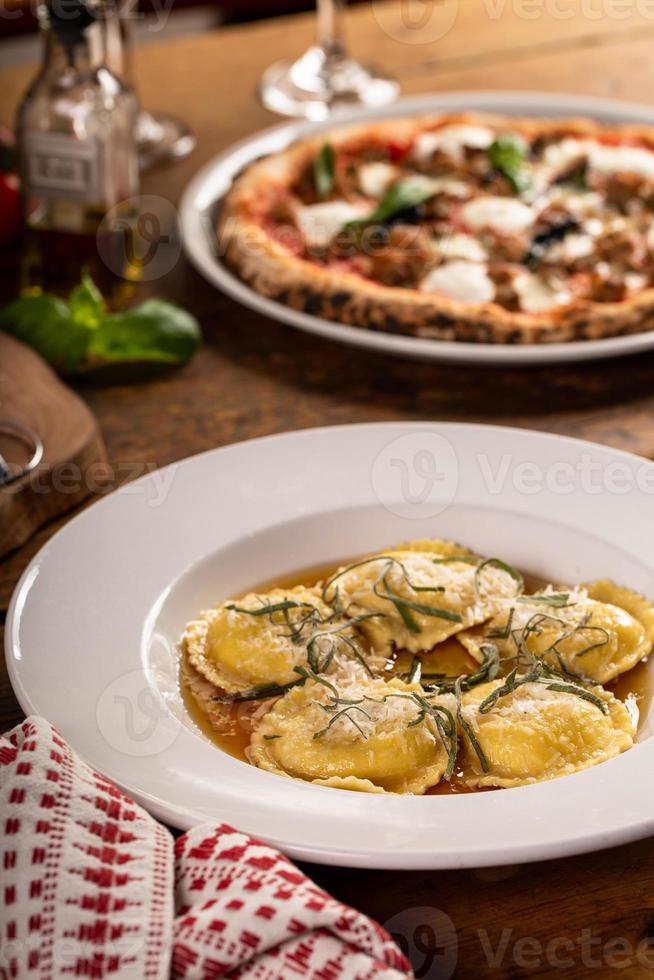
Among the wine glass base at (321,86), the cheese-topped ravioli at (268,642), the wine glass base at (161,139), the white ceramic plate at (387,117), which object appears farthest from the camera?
the wine glass base at (321,86)

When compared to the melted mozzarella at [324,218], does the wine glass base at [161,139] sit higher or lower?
lower

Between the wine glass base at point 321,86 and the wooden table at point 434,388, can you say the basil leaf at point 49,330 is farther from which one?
the wine glass base at point 321,86

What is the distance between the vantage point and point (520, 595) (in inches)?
72.9

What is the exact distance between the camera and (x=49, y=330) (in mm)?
2531

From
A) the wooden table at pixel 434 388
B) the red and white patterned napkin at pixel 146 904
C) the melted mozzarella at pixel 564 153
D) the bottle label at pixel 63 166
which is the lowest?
the wooden table at pixel 434 388

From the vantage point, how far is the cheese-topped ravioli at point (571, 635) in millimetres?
1752

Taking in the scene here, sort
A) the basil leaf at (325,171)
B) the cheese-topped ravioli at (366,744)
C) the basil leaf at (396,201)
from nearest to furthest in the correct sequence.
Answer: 1. the cheese-topped ravioli at (366,744)
2. the basil leaf at (396,201)
3. the basil leaf at (325,171)

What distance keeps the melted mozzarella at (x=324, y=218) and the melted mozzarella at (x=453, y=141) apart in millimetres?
366

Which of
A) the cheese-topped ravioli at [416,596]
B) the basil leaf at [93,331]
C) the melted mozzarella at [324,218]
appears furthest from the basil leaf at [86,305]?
the cheese-topped ravioli at [416,596]

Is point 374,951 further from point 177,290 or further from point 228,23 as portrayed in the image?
point 228,23

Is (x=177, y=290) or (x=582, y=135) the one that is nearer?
(x=177, y=290)

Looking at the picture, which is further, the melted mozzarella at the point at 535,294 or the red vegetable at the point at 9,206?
the red vegetable at the point at 9,206

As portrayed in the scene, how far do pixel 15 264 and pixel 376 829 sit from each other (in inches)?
79.1

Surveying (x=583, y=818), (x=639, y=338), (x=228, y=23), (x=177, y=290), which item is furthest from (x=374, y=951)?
(x=228, y=23)
